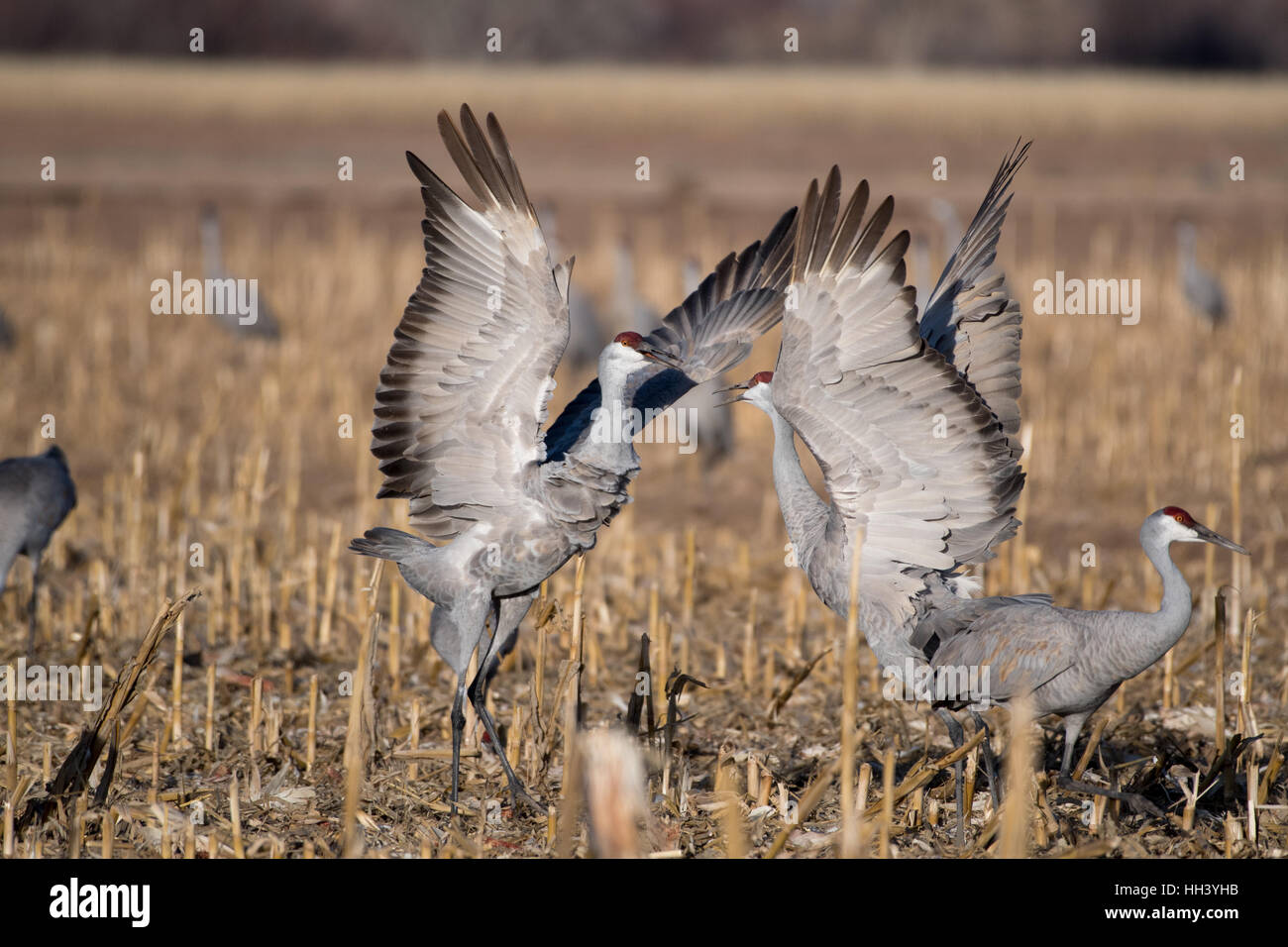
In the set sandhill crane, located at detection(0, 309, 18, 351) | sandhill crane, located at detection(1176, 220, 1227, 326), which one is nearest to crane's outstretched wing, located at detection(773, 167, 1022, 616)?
sandhill crane, located at detection(0, 309, 18, 351)

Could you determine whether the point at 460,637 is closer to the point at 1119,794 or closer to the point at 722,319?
the point at 722,319

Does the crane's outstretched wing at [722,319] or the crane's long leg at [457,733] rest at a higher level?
the crane's outstretched wing at [722,319]

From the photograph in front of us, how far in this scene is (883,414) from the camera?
435cm

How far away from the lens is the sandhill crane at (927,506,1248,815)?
425 centimetres

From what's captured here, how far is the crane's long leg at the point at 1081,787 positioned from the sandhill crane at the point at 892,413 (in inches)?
13.4

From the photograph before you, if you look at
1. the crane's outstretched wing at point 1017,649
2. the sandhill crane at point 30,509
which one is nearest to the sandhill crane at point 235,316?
the sandhill crane at point 30,509

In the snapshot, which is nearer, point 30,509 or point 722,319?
point 722,319

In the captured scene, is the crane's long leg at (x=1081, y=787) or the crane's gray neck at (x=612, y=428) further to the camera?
the crane's gray neck at (x=612, y=428)

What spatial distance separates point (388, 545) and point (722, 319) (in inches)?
58.8

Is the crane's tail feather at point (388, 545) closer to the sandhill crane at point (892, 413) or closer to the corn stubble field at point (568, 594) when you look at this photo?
Answer: the corn stubble field at point (568, 594)

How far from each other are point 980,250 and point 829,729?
71.6 inches

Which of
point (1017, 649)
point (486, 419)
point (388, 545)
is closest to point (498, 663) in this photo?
point (388, 545)

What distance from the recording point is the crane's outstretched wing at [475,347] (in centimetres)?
445

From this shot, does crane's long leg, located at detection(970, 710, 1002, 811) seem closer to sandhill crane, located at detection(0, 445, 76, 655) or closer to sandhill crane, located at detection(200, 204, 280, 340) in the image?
sandhill crane, located at detection(0, 445, 76, 655)
